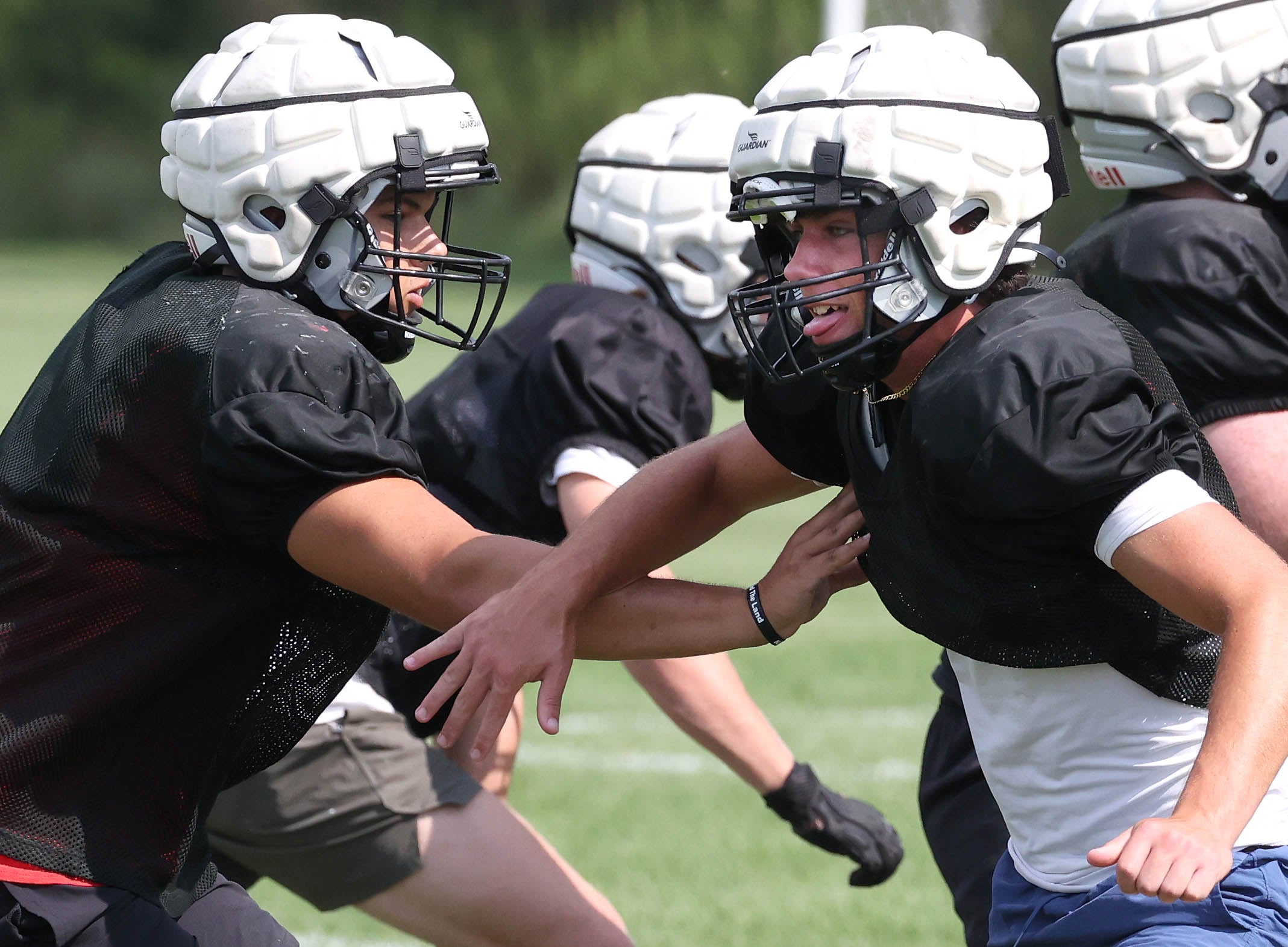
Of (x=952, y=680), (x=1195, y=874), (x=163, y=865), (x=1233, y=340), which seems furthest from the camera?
(x=952, y=680)

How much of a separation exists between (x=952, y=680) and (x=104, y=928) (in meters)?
1.56

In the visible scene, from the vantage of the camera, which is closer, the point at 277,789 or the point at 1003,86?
the point at 1003,86

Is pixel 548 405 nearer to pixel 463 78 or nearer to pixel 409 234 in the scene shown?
pixel 409 234

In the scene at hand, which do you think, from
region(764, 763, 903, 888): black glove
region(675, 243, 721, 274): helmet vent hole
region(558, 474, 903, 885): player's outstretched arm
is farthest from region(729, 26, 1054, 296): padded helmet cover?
region(675, 243, 721, 274): helmet vent hole

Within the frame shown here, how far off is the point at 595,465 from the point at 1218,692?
2057 mm

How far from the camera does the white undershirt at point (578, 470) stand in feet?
12.6

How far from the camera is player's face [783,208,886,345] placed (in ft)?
8.59

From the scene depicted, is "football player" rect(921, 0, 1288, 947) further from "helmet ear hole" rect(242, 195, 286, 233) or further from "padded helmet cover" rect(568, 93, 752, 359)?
"helmet ear hole" rect(242, 195, 286, 233)

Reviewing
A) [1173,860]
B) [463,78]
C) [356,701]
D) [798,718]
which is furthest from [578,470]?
[463,78]

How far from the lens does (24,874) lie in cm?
262

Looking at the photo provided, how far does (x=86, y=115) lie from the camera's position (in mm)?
26094

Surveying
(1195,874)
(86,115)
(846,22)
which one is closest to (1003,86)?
(1195,874)

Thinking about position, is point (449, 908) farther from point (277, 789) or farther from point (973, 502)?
point (973, 502)

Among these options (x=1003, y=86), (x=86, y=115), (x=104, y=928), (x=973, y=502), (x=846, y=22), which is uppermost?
(x=1003, y=86)
